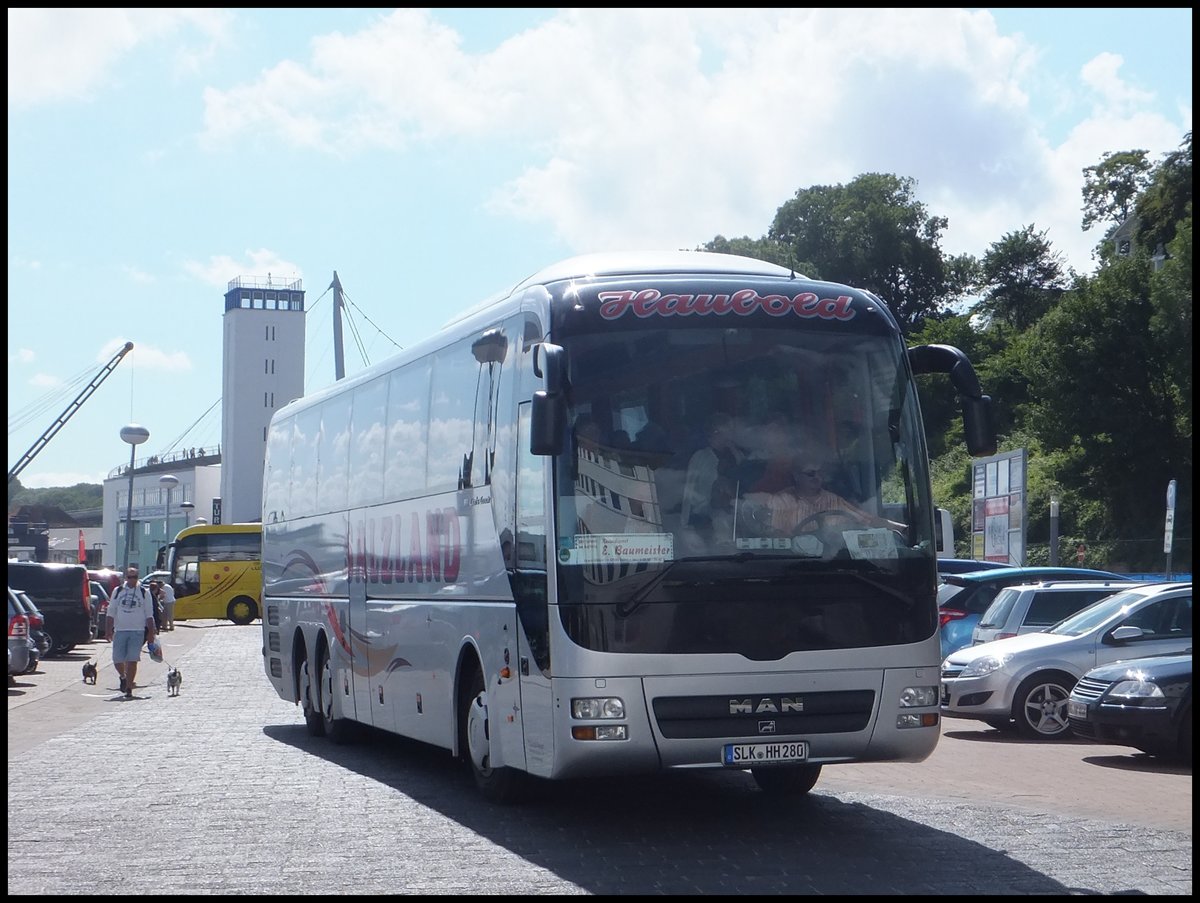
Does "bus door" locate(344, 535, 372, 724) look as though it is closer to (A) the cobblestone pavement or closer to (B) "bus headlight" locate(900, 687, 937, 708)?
(A) the cobblestone pavement

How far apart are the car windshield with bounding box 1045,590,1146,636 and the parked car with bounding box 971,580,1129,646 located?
1.42 meters

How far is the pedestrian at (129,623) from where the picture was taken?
25.1m

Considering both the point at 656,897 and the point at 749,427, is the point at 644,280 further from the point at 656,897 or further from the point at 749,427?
the point at 656,897

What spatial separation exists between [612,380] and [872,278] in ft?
273

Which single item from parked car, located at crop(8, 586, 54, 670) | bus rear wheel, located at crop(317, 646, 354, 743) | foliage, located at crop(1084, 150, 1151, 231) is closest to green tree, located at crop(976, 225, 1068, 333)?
foliage, located at crop(1084, 150, 1151, 231)

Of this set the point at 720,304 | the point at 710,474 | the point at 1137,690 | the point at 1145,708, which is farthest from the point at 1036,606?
the point at 710,474

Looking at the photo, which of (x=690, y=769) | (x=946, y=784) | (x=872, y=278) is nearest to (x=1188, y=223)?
(x=872, y=278)

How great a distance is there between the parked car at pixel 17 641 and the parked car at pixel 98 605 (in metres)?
17.1

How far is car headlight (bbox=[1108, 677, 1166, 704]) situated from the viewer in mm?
14422

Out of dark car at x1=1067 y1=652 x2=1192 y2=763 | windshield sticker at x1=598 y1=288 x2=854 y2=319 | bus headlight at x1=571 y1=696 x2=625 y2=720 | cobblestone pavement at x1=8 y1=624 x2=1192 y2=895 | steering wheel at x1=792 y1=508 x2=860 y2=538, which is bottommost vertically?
cobblestone pavement at x1=8 y1=624 x2=1192 y2=895

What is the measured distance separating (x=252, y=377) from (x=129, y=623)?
3885 inches

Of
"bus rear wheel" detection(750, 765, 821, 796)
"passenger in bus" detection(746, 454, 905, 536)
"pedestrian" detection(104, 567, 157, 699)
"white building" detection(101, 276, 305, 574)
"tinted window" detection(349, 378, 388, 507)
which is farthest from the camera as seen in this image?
"white building" detection(101, 276, 305, 574)

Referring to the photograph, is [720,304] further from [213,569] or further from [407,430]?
[213,569]

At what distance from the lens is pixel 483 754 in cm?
1198
